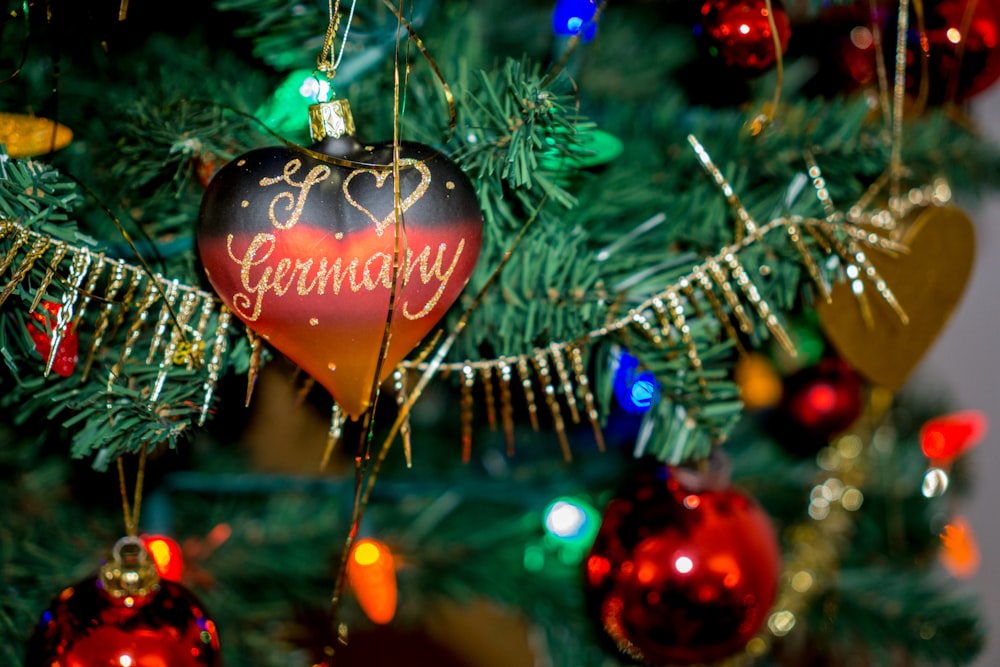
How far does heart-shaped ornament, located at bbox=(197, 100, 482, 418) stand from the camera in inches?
12.6

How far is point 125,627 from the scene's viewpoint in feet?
1.26

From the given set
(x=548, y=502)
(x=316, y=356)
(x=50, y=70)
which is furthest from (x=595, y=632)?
(x=50, y=70)

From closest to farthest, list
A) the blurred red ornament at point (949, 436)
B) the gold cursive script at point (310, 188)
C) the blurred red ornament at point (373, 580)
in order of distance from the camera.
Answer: the gold cursive script at point (310, 188) → the blurred red ornament at point (373, 580) → the blurred red ornament at point (949, 436)

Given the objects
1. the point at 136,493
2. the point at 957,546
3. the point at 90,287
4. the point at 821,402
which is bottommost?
the point at 957,546

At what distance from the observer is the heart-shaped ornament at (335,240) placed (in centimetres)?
32

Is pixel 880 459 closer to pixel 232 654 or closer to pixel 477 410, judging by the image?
pixel 477 410

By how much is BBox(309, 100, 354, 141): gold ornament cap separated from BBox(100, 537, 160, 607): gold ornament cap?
0.73 ft

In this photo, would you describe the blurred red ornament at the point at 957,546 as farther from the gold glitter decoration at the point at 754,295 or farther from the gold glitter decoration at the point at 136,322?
the gold glitter decoration at the point at 136,322

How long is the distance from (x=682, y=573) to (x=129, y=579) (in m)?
0.28

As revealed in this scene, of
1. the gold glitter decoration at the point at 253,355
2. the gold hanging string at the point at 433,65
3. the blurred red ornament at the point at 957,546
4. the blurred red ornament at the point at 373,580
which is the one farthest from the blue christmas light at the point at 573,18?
the blurred red ornament at the point at 957,546

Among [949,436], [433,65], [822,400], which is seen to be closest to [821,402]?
[822,400]

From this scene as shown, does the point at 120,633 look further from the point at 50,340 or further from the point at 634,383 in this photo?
the point at 634,383

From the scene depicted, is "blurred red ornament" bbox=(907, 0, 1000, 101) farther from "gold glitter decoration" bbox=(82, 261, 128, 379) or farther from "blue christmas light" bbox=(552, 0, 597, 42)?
"gold glitter decoration" bbox=(82, 261, 128, 379)

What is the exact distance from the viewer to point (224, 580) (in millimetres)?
574
